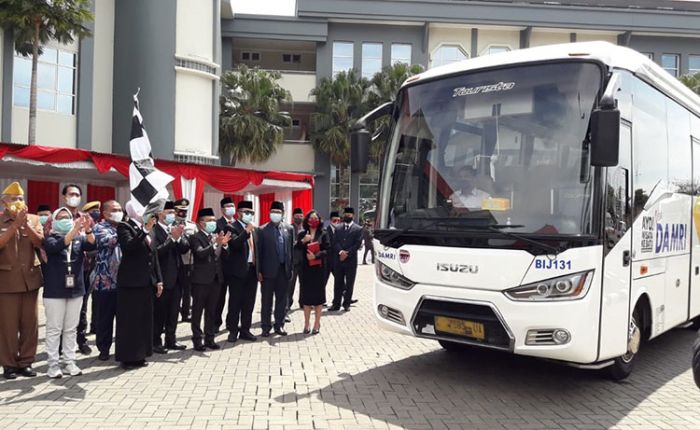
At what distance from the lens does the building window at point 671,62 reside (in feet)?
120

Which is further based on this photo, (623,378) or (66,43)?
(66,43)

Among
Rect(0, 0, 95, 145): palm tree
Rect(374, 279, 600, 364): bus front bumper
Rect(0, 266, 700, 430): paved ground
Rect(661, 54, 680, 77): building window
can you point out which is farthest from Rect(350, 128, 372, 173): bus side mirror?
Rect(661, 54, 680, 77): building window

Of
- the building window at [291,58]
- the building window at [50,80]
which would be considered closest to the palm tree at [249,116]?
the building window at [291,58]

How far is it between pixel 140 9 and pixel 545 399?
21.3 meters

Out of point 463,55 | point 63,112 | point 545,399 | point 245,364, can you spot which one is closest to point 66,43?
point 63,112

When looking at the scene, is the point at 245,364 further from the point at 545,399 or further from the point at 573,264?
the point at 573,264

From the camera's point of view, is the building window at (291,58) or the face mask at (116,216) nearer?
the face mask at (116,216)

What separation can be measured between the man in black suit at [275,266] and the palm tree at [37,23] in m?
13.5

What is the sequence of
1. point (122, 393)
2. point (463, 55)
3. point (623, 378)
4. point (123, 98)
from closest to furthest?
point (122, 393)
point (623, 378)
point (123, 98)
point (463, 55)

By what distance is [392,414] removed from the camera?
5164 mm

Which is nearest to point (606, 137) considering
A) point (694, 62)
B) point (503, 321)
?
point (503, 321)

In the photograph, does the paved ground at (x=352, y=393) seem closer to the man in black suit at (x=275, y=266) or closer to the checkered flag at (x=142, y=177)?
the man in black suit at (x=275, y=266)

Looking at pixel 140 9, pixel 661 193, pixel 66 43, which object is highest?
pixel 140 9

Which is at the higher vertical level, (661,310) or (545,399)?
(661,310)
